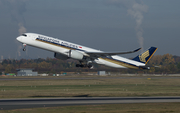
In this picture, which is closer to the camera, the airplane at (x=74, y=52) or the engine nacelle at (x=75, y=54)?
the airplane at (x=74, y=52)

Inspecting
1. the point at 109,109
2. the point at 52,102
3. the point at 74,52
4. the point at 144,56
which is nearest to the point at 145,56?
the point at 144,56

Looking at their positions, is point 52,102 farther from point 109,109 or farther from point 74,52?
point 74,52

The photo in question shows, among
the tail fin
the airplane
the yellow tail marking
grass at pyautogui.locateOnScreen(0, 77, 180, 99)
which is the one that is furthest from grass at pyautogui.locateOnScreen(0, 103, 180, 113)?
the yellow tail marking

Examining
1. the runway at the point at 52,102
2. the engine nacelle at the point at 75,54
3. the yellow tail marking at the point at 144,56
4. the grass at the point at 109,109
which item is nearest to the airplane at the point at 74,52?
the engine nacelle at the point at 75,54

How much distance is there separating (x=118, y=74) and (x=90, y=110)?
264 ft

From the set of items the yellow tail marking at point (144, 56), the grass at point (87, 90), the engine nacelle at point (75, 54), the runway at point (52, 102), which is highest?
the yellow tail marking at point (144, 56)

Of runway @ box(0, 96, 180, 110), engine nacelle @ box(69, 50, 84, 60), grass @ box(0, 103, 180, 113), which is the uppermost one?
engine nacelle @ box(69, 50, 84, 60)

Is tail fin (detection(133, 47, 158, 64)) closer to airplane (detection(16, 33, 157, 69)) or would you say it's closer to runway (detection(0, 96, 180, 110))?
airplane (detection(16, 33, 157, 69))

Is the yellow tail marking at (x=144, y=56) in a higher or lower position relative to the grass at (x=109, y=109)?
higher

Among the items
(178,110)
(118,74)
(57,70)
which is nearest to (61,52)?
(178,110)

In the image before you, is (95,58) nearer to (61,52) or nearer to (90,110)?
(61,52)

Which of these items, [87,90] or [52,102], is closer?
[52,102]

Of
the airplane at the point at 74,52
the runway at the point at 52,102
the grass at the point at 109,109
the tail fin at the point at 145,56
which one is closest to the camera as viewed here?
the grass at the point at 109,109

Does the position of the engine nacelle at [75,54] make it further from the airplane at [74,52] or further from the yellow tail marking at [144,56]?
the yellow tail marking at [144,56]
